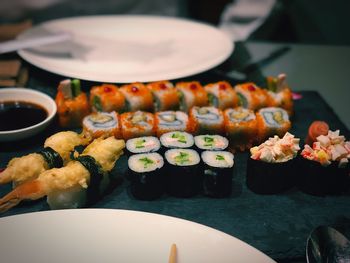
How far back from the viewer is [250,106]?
2299mm

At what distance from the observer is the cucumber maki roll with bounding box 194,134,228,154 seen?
1.91 meters

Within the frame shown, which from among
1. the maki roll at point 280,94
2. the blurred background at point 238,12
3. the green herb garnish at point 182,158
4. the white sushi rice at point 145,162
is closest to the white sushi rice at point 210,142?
the green herb garnish at point 182,158

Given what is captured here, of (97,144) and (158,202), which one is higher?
(97,144)

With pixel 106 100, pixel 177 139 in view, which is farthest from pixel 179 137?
pixel 106 100

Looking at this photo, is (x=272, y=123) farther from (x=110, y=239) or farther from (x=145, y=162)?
(x=110, y=239)

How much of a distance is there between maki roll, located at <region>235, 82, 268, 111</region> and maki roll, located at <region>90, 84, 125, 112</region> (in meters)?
0.65

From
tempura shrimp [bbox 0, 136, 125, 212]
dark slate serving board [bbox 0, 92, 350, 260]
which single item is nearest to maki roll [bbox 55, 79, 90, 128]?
dark slate serving board [bbox 0, 92, 350, 260]

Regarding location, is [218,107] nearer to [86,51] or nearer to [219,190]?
[219,190]

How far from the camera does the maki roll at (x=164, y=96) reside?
228 centimetres

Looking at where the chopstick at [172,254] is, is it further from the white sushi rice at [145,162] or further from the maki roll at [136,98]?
the maki roll at [136,98]

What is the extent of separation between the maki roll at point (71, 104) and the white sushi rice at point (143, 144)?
0.40 metres

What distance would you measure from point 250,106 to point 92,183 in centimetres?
101

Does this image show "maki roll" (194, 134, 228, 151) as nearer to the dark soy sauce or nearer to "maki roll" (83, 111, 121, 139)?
"maki roll" (83, 111, 121, 139)

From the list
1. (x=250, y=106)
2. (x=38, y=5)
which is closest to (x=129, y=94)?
(x=250, y=106)
